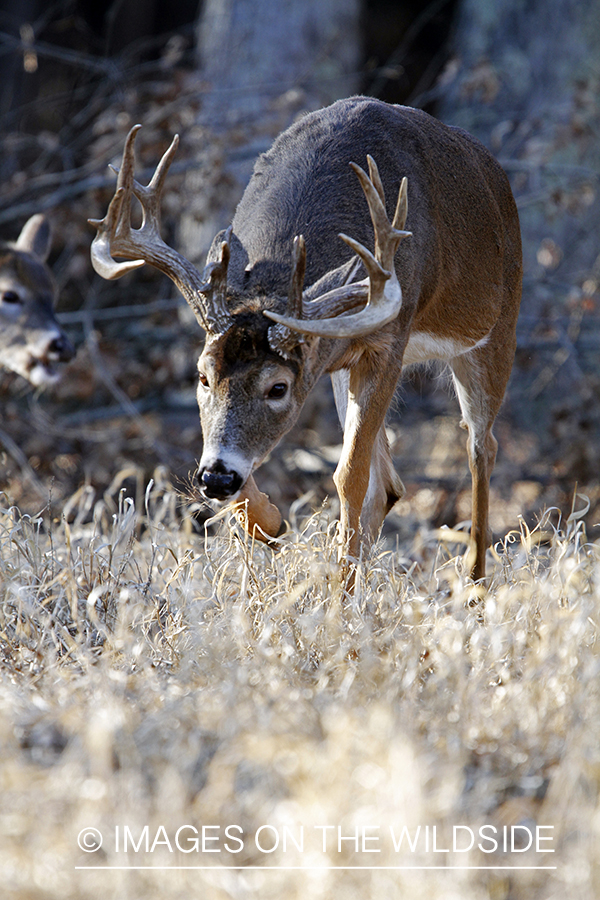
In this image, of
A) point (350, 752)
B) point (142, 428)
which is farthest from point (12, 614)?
point (142, 428)

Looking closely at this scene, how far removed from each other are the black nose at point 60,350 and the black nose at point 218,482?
313 centimetres

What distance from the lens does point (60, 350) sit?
20.7 feet

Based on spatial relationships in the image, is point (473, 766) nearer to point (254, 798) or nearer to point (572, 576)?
point (254, 798)

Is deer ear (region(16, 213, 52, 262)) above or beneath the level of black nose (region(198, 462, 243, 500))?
beneath

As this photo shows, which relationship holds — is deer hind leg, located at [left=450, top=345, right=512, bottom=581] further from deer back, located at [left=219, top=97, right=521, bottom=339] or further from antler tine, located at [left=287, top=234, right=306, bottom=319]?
antler tine, located at [left=287, top=234, right=306, bottom=319]

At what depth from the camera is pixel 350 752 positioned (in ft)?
6.96

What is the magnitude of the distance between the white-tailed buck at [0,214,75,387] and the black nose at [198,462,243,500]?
3151mm

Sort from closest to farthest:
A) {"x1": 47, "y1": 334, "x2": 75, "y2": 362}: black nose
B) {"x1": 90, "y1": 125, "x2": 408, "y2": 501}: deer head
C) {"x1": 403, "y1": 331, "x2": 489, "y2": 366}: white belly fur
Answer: {"x1": 90, "y1": 125, "x2": 408, "y2": 501}: deer head
{"x1": 403, "y1": 331, "x2": 489, "y2": 366}: white belly fur
{"x1": 47, "y1": 334, "x2": 75, "y2": 362}: black nose

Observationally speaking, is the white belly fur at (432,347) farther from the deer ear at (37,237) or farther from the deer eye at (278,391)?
the deer ear at (37,237)

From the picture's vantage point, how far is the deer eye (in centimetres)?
360

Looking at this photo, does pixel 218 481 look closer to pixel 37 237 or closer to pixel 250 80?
pixel 37 237

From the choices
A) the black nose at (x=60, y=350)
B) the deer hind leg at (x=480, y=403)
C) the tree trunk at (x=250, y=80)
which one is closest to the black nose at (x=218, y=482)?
the deer hind leg at (x=480, y=403)

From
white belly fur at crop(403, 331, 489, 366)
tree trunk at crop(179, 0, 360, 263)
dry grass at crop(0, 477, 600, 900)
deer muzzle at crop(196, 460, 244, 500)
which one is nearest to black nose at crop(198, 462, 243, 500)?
deer muzzle at crop(196, 460, 244, 500)

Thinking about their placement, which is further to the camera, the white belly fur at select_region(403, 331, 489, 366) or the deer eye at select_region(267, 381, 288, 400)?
the white belly fur at select_region(403, 331, 489, 366)
